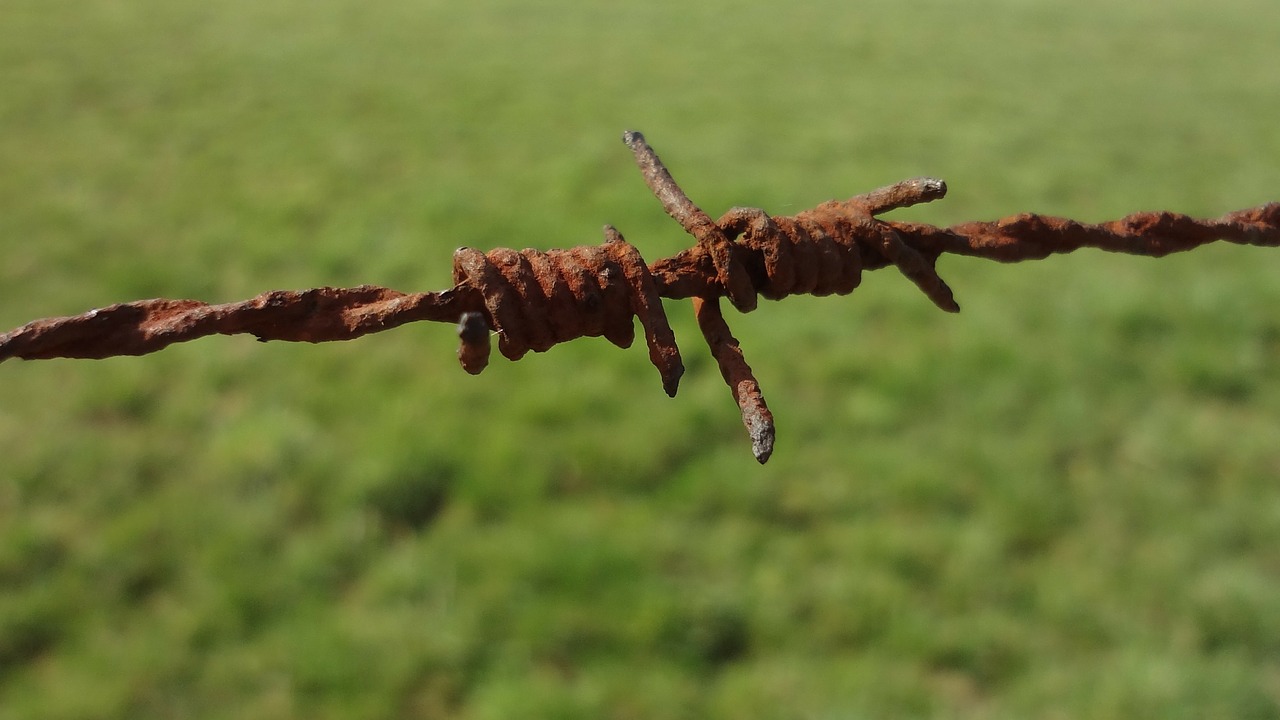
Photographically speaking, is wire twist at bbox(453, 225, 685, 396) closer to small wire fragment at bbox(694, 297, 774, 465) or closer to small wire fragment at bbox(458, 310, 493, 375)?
small wire fragment at bbox(694, 297, 774, 465)

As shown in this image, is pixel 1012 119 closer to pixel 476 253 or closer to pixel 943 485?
pixel 943 485

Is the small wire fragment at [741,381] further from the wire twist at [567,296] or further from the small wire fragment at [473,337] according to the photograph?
the small wire fragment at [473,337]

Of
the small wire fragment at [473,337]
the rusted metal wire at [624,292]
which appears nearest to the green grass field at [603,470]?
the rusted metal wire at [624,292]

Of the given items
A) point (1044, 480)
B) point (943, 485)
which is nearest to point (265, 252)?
point (943, 485)

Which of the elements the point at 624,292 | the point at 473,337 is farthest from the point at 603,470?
the point at 473,337

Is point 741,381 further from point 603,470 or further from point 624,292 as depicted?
point 603,470

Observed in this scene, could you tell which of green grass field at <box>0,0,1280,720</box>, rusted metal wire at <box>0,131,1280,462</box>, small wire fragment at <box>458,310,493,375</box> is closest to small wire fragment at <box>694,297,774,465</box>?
rusted metal wire at <box>0,131,1280,462</box>
